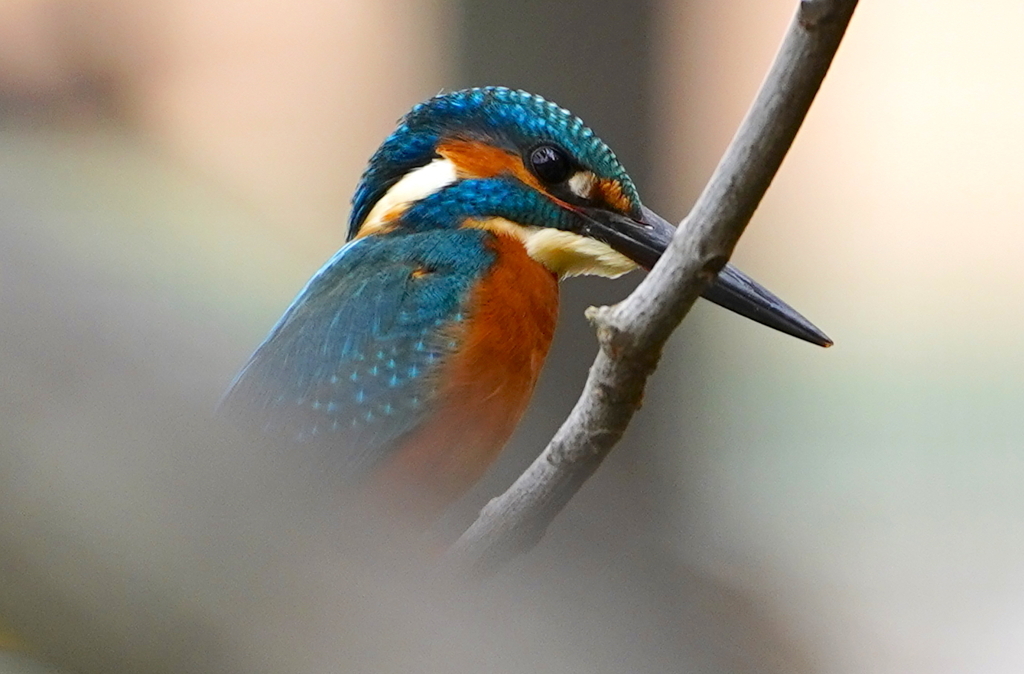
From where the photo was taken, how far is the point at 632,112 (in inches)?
56.9

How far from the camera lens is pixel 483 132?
1.20 metres

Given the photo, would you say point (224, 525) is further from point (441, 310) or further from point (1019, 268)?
point (1019, 268)

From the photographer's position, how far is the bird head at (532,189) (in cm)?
111

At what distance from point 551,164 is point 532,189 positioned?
1.2 inches

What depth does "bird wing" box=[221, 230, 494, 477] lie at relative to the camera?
1086 mm

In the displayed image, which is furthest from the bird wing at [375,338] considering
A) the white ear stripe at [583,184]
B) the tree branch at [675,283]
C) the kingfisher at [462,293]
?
the tree branch at [675,283]

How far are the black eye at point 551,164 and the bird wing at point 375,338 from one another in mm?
87

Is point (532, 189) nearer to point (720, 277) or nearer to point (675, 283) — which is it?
point (720, 277)

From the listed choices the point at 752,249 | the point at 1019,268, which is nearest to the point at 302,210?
the point at 752,249

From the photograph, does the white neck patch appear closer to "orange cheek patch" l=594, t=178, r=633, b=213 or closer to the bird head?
the bird head

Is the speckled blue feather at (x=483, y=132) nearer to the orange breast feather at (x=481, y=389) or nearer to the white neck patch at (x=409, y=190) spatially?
the white neck patch at (x=409, y=190)

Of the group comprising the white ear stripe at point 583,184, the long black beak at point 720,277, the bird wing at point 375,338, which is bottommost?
the bird wing at point 375,338

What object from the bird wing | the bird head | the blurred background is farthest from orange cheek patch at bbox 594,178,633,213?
the blurred background

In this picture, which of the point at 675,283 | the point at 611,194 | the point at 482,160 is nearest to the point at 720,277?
the point at 611,194
